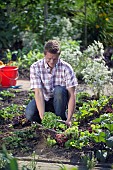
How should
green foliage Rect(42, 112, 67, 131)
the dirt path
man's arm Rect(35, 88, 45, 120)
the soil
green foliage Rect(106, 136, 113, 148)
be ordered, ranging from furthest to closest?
1. the dirt path
2. man's arm Rect(35, 88, 45, 120)
3. green foliage Rect(42, 112, 67, 131)
4. the soil
5. green foliage Rect(106, 136, 113, 148)

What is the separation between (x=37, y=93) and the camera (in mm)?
5910

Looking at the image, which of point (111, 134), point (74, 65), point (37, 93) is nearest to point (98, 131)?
point (111, 134)

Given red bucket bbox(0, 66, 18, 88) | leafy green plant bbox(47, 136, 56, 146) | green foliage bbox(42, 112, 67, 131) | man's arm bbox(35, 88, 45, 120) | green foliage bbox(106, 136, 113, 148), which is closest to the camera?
green foliage bbox(106, 136, 113, 148)

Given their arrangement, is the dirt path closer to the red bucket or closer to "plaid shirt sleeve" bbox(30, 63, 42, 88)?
the red bucket

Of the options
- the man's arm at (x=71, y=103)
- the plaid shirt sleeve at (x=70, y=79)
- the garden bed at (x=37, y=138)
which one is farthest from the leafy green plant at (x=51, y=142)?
the plaid shirt sleeve at (x=70, y=79)

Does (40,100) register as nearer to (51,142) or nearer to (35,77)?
(35,77)

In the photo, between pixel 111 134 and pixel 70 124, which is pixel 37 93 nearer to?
pixel 70 124

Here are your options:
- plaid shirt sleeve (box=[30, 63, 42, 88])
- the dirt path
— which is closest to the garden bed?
plaid shirt sleeve (box=[30, 63, 42, 88])

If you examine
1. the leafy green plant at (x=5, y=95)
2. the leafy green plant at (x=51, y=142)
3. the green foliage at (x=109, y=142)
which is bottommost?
the leafy green plant at (x=51, y=142)

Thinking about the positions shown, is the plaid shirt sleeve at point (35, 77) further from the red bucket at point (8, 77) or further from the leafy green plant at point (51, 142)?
the red bucket at point (8, 77)

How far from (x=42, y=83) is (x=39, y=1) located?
635 centimetres

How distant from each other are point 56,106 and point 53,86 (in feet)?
0.79

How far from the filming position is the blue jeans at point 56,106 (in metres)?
5.91

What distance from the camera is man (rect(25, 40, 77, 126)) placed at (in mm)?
5887
